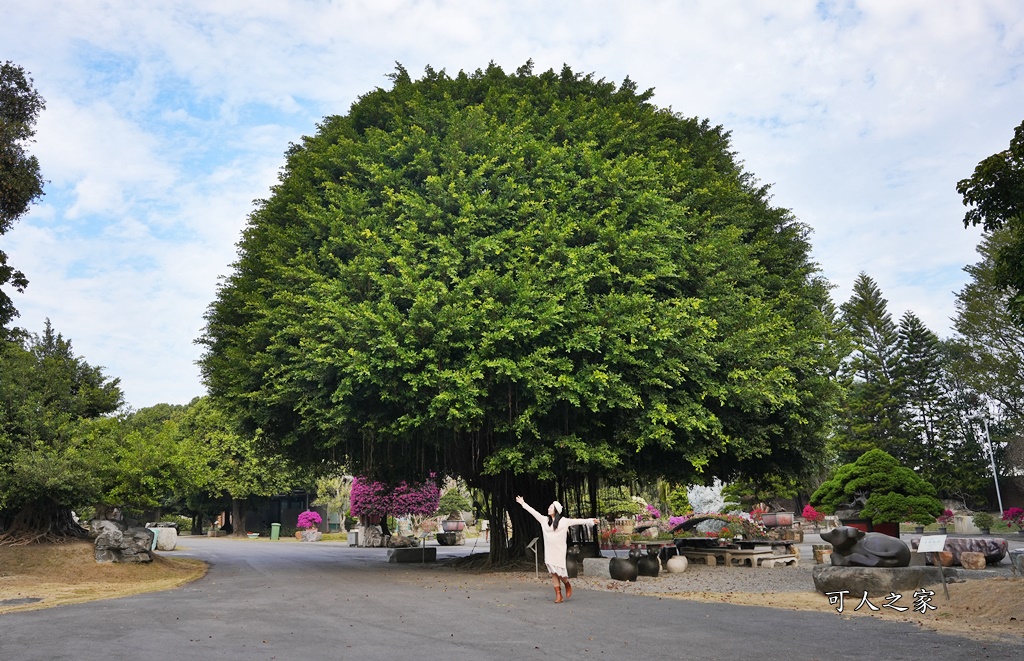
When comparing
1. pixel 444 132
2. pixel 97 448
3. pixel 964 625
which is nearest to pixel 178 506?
pixel 97 448

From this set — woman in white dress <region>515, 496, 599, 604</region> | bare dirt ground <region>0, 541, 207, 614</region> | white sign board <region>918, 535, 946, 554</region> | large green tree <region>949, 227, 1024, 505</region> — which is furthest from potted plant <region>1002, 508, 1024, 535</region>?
bare dirt ground <region>0, 541, 207, 614</region>

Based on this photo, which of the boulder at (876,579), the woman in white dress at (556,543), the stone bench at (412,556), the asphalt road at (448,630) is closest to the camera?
the asphalt road at (448,630)

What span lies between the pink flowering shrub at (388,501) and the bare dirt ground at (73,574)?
15.0 metres

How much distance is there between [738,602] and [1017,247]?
689 cm

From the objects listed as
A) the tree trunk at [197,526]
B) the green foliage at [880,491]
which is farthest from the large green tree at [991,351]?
the tree trunk at [197,526]

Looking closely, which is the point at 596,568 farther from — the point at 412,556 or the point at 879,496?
the point at 412,556

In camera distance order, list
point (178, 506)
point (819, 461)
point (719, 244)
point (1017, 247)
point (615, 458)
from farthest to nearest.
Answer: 1. point (178, 506)
2. point (819, 461)
3. point (719, 244)
4. point (615, 458)
5. point (1017, 247)

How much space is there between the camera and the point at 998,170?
1115 cm

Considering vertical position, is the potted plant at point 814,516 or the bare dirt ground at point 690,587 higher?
the potted plant at point 814,516

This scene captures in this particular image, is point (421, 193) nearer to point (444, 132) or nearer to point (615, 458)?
point (444, 132)

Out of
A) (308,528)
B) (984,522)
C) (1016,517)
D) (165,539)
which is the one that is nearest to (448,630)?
(165,539)

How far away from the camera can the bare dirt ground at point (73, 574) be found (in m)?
15.8

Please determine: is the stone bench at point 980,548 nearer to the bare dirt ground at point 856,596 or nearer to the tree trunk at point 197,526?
the bare dirt ground at point 856,596

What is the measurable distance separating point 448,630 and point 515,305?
7.89 metres
